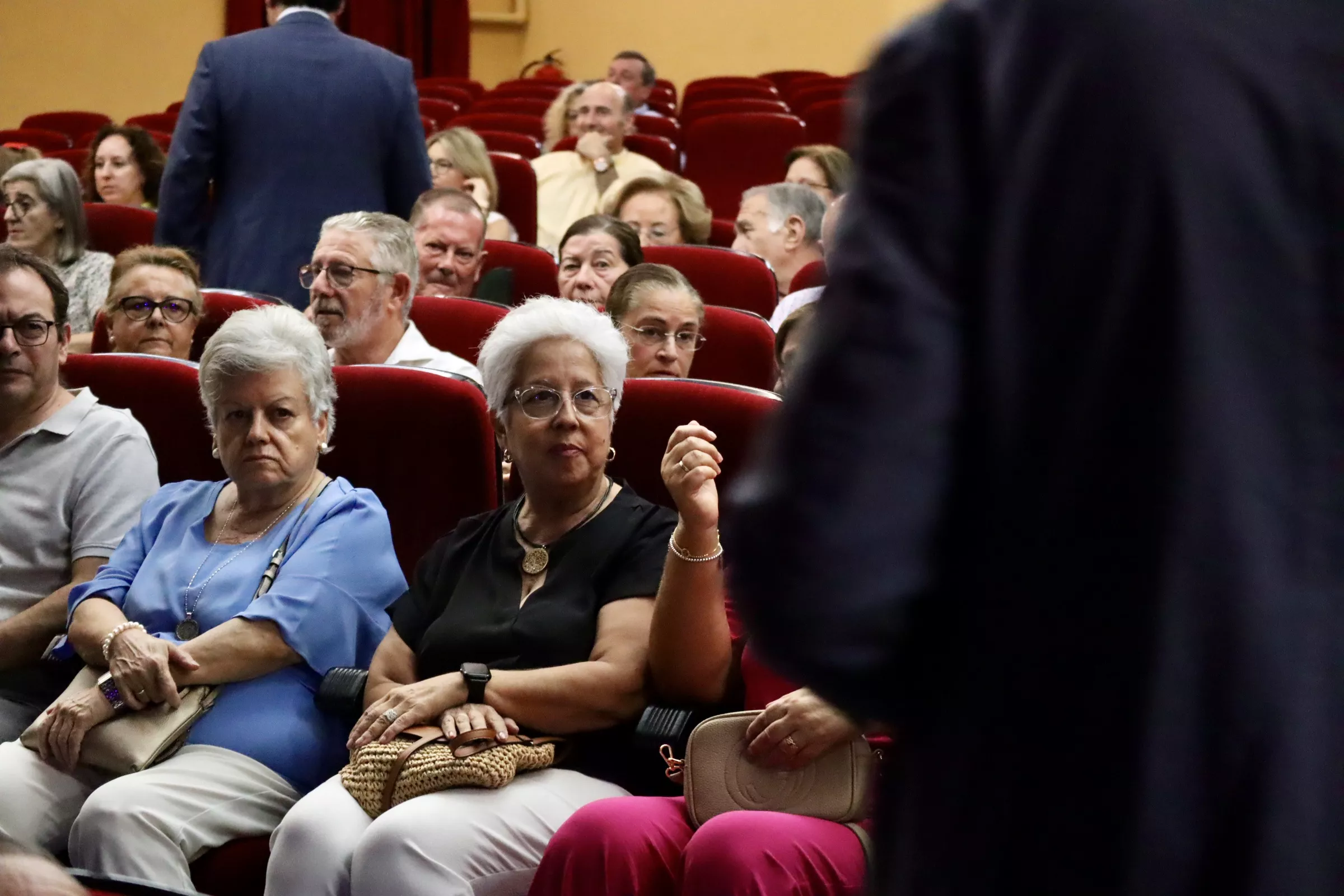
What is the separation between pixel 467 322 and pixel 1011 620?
2.73 meters

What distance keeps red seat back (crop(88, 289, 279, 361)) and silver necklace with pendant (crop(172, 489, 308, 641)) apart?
34.9 inches

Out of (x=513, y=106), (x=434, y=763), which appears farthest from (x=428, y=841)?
(x=513, y=106)

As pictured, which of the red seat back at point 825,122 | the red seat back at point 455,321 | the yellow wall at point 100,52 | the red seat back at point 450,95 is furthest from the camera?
the yellow wall at point 100,52

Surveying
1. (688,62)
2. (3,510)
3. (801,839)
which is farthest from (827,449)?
(688,62)

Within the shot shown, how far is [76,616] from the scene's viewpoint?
2205mm

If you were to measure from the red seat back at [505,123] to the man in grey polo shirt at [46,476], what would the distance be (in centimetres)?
471

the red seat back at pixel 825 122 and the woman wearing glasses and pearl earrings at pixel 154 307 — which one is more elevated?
the red seat back at pixel 825 122

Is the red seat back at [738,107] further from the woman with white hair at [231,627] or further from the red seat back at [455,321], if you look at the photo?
the woman with white hair at [231,627]

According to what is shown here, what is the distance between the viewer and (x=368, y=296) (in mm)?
3033

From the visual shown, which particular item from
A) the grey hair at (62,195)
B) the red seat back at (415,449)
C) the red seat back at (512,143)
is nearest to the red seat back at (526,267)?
the grey hair at (62,195)

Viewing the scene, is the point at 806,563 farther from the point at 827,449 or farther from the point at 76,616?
the point at 76,616

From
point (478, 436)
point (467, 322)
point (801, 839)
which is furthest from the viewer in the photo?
point (467, 322)

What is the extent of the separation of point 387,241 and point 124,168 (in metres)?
2.30

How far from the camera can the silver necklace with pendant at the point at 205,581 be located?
219 cm
